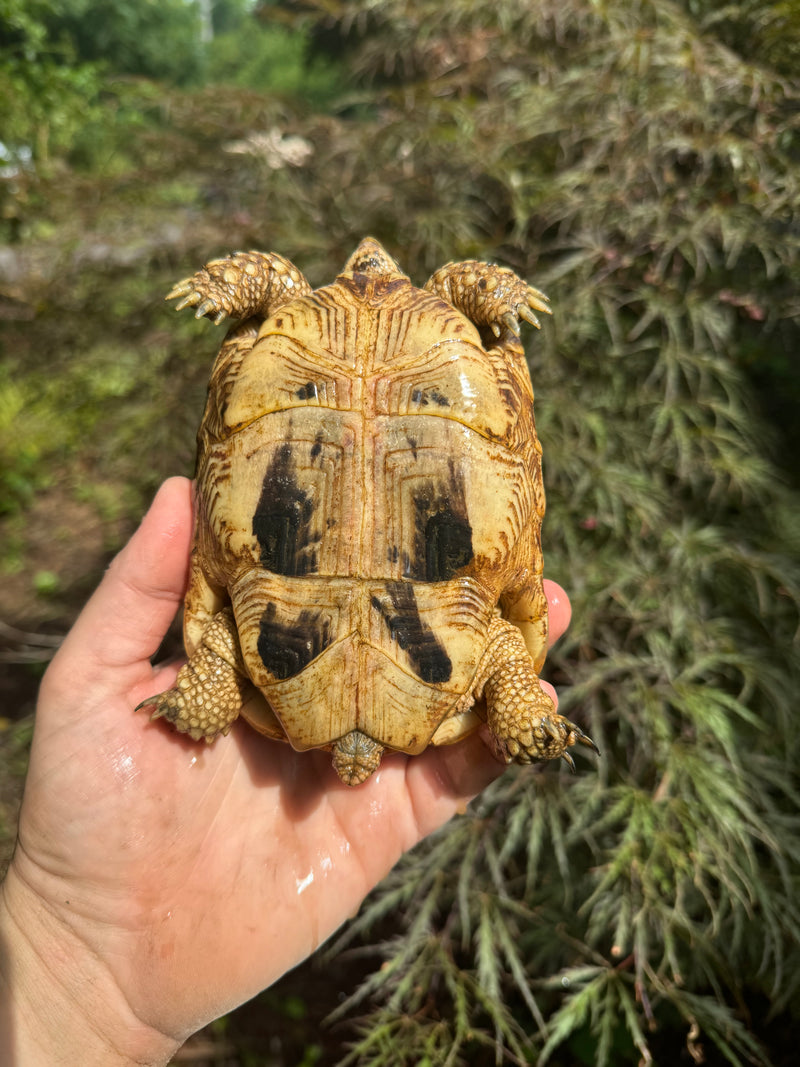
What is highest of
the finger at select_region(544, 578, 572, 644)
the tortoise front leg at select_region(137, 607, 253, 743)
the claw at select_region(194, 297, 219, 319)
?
the claw at select_region(194, 297, 219, 319)

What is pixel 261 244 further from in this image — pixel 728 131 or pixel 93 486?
pixel 93 486

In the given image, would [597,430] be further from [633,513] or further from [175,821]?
[175,821]

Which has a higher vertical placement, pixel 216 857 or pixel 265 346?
pixel 265 346

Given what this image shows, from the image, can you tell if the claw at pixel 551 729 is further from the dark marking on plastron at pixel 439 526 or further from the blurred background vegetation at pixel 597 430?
the blurred background vegetation at pixel 597 430

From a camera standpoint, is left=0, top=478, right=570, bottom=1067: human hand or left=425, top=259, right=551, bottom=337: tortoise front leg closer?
left=0, top=478, right=570, bottom=1067: human hand

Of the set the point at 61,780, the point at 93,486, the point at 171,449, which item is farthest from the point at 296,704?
the point at 93,486

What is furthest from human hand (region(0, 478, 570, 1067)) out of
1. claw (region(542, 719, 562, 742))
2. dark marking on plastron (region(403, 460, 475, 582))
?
dark marking on plastron (region(403, 460, 475, 582))

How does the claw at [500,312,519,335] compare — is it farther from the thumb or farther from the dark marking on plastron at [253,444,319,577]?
the thumb
